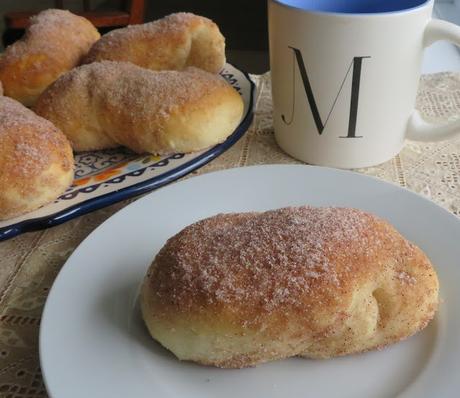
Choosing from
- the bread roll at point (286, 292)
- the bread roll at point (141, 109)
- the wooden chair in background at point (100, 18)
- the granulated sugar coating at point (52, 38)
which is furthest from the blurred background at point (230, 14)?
the bread roll at point (286, 292)

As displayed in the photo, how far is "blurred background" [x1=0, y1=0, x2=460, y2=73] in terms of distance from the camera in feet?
3.70

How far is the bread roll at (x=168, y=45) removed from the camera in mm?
839

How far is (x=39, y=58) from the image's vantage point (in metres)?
0.85

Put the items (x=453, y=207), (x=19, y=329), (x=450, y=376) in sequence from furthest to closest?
(x=453, y=207)
(x=19, y=329)
(x=450, y=376)

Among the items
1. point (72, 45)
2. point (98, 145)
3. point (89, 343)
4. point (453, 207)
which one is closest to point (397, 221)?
point (453, 207)

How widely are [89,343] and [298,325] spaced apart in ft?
0.52

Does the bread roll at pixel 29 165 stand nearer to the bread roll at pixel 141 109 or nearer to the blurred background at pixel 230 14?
the bread roll at pixel 141 109

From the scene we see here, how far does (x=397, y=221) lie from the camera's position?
0.53 meters

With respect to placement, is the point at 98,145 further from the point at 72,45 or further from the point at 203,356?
the point at 203,356

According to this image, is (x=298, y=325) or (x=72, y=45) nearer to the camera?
(x=298, y=325)

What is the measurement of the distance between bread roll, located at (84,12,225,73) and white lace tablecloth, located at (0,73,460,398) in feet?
0.41

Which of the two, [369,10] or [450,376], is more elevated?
[369,10]

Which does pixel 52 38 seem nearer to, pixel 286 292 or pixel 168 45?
pixel 168 45

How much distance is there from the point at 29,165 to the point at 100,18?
2.85ft
